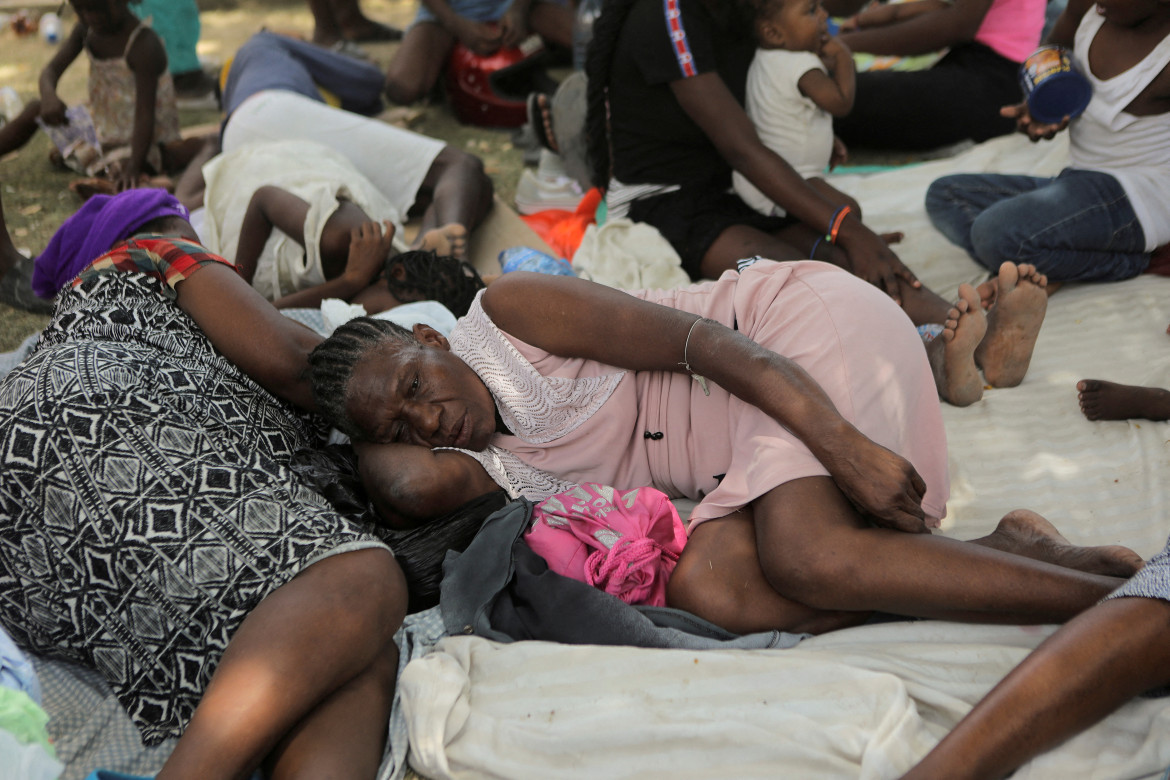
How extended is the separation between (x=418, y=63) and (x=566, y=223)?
6.91 ft

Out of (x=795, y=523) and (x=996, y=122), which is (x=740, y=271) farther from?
(x=996, y=122)

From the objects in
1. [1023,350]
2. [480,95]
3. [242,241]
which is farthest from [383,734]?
[480,95]

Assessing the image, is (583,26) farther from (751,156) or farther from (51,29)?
(51,29)

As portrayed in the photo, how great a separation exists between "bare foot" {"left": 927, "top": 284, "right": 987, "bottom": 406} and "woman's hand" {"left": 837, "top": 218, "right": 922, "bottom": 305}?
40cm

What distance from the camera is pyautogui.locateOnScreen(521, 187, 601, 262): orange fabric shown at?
12.5 feet

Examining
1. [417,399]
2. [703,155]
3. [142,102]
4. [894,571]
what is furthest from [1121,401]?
[142,102]

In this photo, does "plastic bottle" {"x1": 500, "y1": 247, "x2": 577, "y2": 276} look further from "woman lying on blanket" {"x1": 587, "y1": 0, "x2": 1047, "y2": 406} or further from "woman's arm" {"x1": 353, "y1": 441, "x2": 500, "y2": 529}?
"woman's arm" {"x1": 353, "y1": 441, "x2": 500, "y2": 529}

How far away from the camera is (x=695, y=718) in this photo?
1.58 meters

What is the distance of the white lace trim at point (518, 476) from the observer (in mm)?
2160

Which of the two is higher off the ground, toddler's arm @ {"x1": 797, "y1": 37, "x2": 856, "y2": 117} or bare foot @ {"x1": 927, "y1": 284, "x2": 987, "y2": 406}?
toddler's arm @ {"x1": 797, "y1": 37, "x2": 856, "y2": 117}

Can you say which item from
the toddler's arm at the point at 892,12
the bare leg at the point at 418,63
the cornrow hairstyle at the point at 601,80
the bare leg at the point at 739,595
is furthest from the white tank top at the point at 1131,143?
the bare leg at the point at 418,63

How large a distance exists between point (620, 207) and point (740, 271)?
4.73 ft

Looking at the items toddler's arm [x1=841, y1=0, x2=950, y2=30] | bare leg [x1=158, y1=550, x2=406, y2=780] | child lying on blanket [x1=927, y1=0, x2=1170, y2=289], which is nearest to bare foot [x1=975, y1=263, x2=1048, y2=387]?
child lying on blanket [x1=927, y1=0, x2=1170, y2=289]

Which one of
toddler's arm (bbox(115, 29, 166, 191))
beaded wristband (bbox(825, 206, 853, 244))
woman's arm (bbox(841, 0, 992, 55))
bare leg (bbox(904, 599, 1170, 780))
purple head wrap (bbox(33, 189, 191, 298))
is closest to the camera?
bare leg (bbox(904, 599, 1170, 780))
